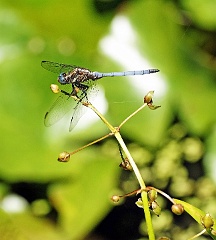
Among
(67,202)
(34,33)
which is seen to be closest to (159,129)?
(67,202)

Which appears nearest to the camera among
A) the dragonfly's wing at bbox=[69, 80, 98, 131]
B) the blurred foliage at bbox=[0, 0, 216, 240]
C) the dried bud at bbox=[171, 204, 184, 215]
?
the dried bud at bbox=[171, 204, 184, 215]

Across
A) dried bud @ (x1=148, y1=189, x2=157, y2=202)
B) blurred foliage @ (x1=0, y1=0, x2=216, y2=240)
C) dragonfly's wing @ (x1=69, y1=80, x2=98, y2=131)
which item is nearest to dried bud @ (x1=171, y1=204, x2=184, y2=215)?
dried bud @ (x1=148, y1=189, x2=157, y2=202)

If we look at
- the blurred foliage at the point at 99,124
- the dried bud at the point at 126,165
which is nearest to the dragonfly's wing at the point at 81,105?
the dried bud at the point at 126,165

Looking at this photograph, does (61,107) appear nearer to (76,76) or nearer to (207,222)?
(76,76)

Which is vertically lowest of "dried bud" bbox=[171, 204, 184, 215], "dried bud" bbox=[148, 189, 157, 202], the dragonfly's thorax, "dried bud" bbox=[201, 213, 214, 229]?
"dried bud" bbox=[201, 213, 214, 229]

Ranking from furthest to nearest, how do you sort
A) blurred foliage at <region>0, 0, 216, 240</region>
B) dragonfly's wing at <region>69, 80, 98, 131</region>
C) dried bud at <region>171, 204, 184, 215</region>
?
blurred foliage at <region>0, 0, 216, 240</region>, dragonfly's wing at <region>69, 80, 98, 131</region>, dried bud at <region>171, 204, 184, 215</region>

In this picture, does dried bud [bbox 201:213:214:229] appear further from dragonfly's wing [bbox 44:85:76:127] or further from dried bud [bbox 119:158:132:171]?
dragonfly's wing [bbox 44:85:76:127]

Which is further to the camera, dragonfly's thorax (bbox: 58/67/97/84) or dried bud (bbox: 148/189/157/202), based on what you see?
dragonfly's thorax (bbox: 58/67/97/84)

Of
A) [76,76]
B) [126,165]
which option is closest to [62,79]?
[76,76]

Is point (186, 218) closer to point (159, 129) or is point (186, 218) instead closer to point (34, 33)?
point (159, 129)
